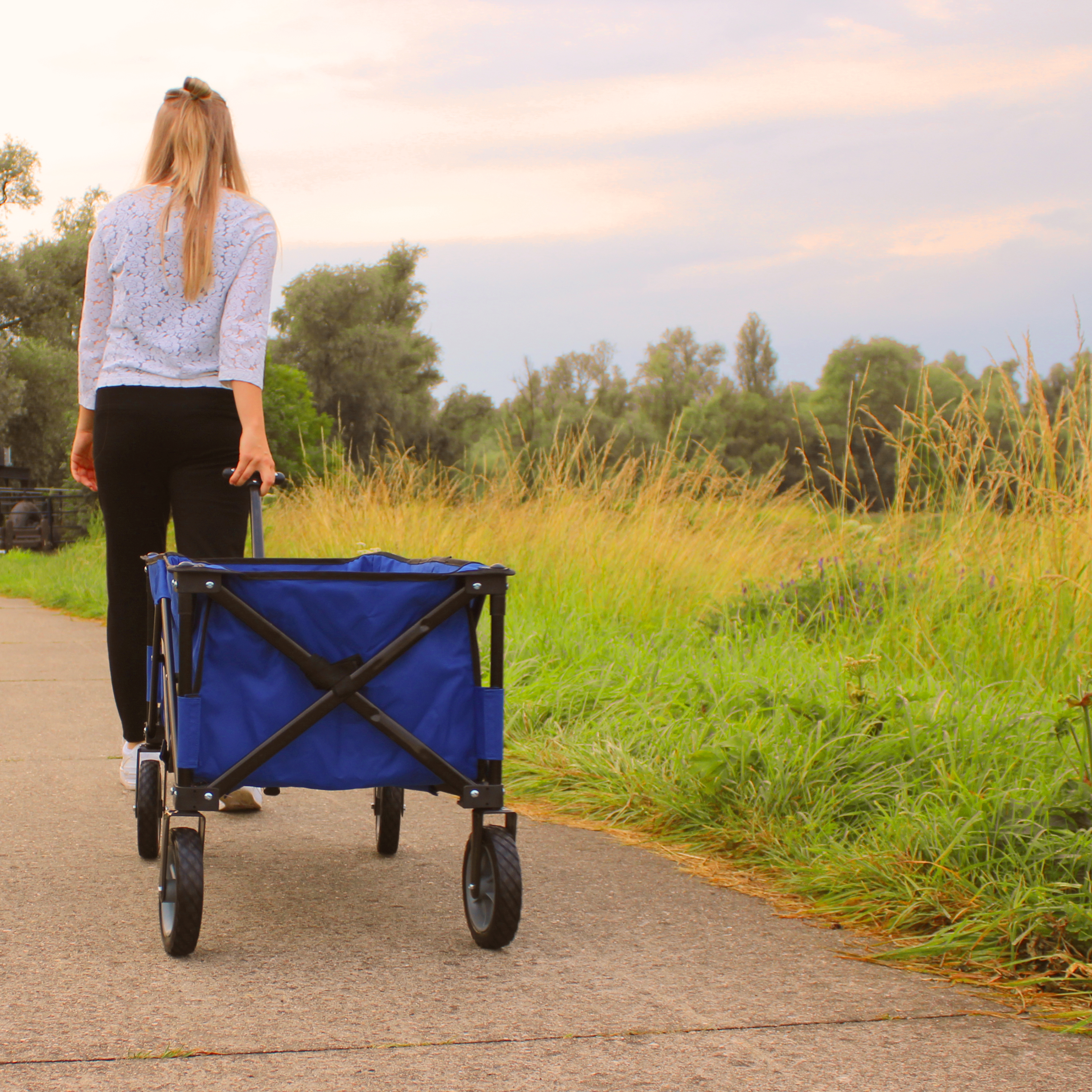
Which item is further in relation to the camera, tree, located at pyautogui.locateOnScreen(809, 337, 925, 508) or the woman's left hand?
tree, located at pyautogui.locateOnScreen(809, 337, 925, 508)

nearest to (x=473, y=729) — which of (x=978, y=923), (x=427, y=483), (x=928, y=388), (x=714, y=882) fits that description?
(x=714, y=882)

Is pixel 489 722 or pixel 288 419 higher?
pixel 288 419

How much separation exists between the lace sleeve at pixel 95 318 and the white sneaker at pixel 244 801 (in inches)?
47.1

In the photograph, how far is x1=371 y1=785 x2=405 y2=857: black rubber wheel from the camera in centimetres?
313

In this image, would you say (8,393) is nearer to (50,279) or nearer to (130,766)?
(50,279)

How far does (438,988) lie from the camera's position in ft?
7.42

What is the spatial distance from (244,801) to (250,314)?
1440 mm

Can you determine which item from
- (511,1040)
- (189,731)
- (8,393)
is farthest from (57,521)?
(511,1040)

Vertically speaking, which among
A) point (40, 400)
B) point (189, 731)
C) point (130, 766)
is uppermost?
point (40, 400)

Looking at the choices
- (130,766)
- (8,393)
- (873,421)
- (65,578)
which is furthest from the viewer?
(8,393)

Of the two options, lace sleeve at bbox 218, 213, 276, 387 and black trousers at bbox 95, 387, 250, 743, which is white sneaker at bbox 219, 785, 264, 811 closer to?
black trousers at bbox 95, 387, 250, 743

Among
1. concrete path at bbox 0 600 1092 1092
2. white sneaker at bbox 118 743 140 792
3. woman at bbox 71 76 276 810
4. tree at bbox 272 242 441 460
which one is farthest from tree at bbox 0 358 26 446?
concrete path at bbox 0 600 1092 1092

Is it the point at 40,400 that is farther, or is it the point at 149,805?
the point at 40,400

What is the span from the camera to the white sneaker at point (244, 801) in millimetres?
3553
